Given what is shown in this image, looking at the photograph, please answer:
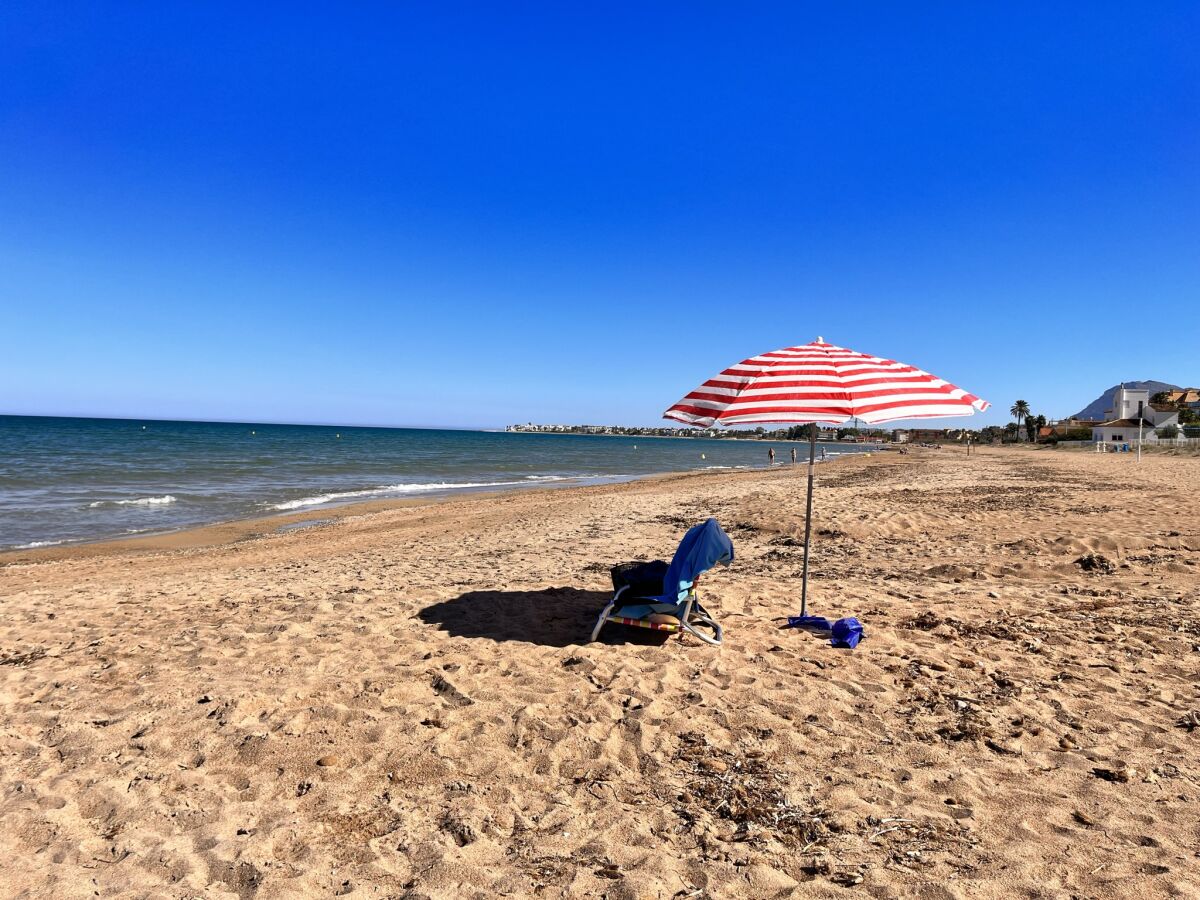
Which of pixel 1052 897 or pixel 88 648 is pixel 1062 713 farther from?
pixel 88 648

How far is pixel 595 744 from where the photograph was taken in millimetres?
3791

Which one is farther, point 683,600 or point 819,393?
point 683,600

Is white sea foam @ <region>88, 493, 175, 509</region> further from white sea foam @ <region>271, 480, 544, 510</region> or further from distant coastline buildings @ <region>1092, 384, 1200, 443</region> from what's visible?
distant coastline buildings @ <region>1092, 384, 1200, 443</region>

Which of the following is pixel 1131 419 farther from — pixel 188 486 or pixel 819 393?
pixel 819 393

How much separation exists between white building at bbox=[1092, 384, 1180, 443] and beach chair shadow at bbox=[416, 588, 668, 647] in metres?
61.0

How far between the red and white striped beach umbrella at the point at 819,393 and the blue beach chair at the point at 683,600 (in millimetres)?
943

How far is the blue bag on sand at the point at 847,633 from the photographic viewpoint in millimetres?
5246

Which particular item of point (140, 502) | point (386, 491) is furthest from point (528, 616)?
point (386, 491)

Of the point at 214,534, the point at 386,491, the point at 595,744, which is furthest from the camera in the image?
the point at 386,491

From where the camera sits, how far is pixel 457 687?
14.8ft

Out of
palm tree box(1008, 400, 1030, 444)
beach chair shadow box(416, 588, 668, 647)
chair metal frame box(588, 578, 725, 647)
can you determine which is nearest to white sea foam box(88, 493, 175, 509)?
beach chair shadow box(416, 588, 668, 647)

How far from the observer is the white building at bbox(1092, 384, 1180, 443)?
2548 inches

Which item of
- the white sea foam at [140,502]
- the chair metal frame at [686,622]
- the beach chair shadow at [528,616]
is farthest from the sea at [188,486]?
the chair metal frame at [686,622]

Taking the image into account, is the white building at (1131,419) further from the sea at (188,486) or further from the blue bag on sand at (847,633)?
the blue bag on sand at (847,633)
